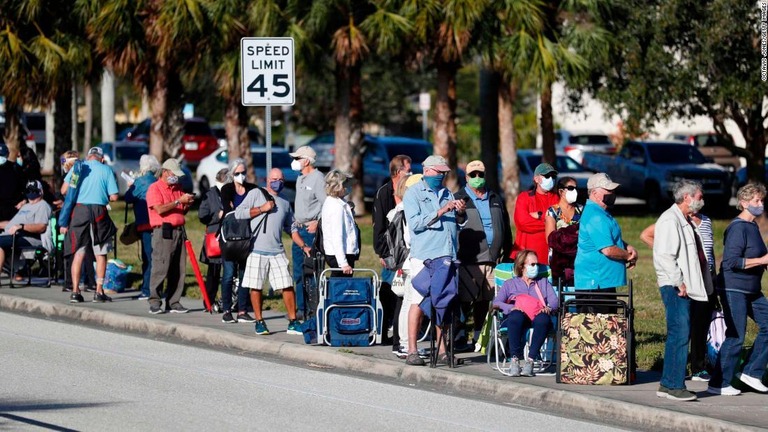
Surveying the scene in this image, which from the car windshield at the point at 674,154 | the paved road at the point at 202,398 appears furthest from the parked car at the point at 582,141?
the paved road at the point at 202,398

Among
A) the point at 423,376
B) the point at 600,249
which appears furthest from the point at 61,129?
the point at 600,249

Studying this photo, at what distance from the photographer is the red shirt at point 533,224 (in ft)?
43.9

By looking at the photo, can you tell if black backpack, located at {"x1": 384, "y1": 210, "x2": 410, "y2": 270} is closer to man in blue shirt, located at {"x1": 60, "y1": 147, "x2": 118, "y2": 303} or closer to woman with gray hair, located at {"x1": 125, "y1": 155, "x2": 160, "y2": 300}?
woman with gray hair, located at {"x1": 125, "y1": 155, "x2": 160, "y2": 300}

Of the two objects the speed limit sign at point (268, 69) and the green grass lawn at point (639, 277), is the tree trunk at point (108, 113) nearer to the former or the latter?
the green grass lawn at point (639, 277)

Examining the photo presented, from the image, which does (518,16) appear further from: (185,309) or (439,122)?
(185,309)

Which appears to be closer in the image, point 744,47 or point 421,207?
point 421,207

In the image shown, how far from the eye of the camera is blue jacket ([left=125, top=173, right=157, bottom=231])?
1739 cm

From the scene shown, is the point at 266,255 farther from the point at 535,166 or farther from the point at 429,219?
the point at 535,166

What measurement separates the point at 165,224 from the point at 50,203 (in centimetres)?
470

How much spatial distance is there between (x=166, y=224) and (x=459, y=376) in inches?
206

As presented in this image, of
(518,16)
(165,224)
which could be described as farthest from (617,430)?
(518,16)

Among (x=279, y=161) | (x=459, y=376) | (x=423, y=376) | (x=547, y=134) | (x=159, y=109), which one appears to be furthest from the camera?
(x=279, y=161)

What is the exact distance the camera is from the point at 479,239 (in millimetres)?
12844

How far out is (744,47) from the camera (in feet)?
92.0
